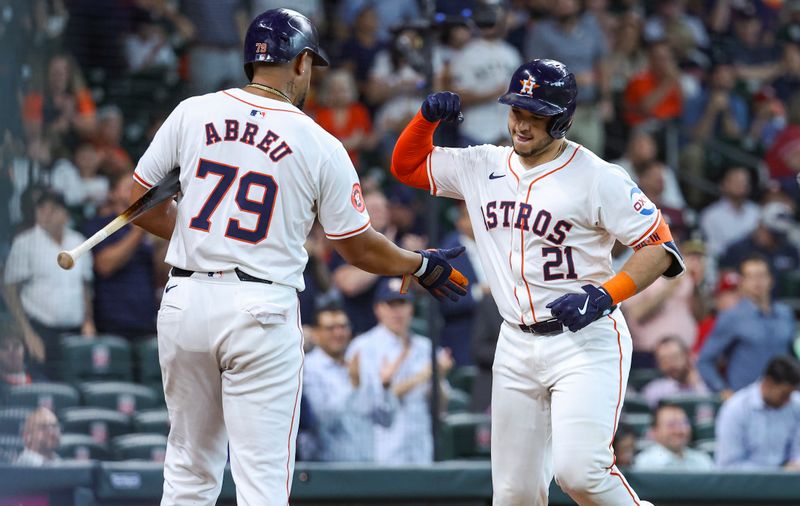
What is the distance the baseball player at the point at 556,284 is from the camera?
14.3 ft

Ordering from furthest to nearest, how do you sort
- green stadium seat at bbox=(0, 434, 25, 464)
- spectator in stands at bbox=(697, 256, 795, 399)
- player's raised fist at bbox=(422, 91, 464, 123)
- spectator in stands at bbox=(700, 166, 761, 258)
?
spectator in stands at bbox=(700, 166, 761, 258) < spectator in stands at bbox=(697, 256, 795, 399) < green stadium seat at bbox=(0, 434, 25, 464) < player's raised fist at bbox=(422, 91, 464, 123)

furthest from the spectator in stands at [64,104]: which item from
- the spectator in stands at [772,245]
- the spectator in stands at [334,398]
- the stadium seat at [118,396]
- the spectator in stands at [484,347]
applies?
the spectator in stands at [772,245]

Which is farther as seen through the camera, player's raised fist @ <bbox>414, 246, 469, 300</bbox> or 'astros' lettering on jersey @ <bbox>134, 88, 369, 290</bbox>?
player's raised fist @ <bbox>414, 246, 469, 300</bbox>

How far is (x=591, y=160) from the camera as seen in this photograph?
453cm

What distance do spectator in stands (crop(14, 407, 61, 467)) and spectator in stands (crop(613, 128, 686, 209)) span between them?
16.6ft

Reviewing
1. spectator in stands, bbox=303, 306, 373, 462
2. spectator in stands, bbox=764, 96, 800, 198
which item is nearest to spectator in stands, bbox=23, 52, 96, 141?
spectator in stands, bbox=303, 306, 373, 462

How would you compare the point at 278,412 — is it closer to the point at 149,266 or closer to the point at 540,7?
the point at 149,266

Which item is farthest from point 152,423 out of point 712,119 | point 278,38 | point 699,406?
point 712,119

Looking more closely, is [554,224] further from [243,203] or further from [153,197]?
[153,197]

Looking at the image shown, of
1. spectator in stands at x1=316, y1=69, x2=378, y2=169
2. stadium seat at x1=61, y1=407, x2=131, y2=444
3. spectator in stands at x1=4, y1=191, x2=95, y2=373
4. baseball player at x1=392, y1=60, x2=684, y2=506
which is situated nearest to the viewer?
baseball player at x1=392, y1=60, x2=684, y2=506

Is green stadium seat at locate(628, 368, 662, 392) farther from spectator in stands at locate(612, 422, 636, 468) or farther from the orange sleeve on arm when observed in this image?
the orange sleeve on arm

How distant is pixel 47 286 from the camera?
7031 mm

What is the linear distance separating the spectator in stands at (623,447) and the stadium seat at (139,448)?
2.39 metres

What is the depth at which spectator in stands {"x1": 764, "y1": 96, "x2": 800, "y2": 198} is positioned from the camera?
10555 millimetres
